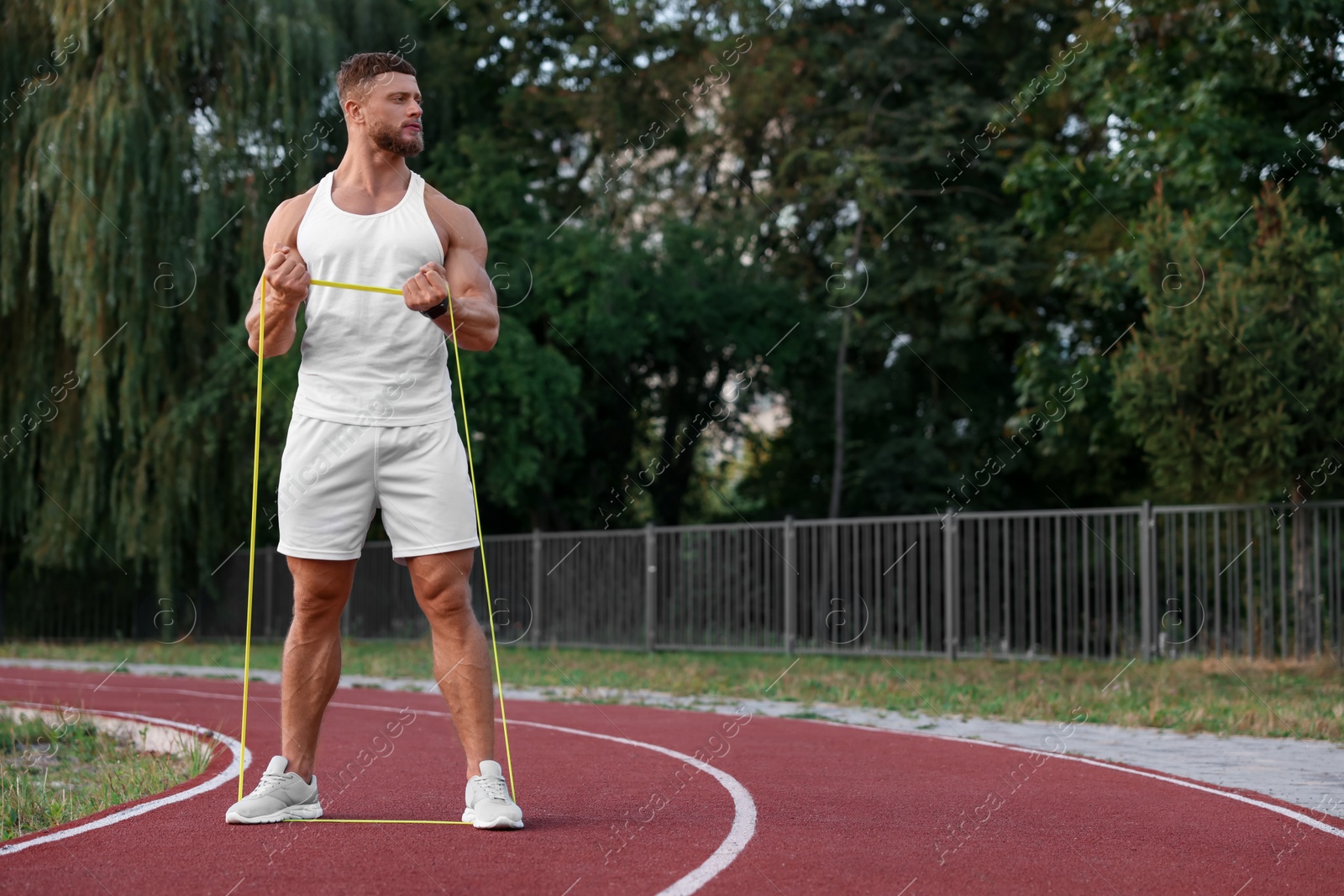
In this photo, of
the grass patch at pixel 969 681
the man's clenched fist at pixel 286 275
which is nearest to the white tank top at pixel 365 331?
the man's clenched fist at pixel 286 275

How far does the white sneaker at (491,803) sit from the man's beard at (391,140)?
2.26m

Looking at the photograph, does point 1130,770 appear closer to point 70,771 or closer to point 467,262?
point 467,262

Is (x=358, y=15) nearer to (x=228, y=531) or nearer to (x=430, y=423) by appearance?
(x=228, y=531)

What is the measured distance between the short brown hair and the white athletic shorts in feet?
4.10

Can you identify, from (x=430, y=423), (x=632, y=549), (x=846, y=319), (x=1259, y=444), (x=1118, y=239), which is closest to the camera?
(x=430, y=423)

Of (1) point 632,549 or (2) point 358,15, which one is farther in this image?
(2) point 358,15

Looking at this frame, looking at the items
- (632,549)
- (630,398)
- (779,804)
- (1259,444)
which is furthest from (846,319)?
(779,804)

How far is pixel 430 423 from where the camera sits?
17.1 ft

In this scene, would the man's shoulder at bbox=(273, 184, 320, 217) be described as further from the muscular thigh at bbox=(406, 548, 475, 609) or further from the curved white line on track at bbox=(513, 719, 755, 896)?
the curved white line on track at bbox=(513, 719, 755, 896)

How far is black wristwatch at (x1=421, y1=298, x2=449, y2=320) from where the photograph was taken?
201 inches

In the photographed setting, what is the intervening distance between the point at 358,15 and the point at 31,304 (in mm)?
6952

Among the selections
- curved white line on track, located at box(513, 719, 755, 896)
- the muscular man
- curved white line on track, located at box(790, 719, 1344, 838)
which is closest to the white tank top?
the muscular man

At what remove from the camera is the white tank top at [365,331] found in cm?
519

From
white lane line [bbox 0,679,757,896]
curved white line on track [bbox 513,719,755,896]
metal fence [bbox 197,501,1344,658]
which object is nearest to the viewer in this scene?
curved white line on track [bbox 513,719,755,896]
